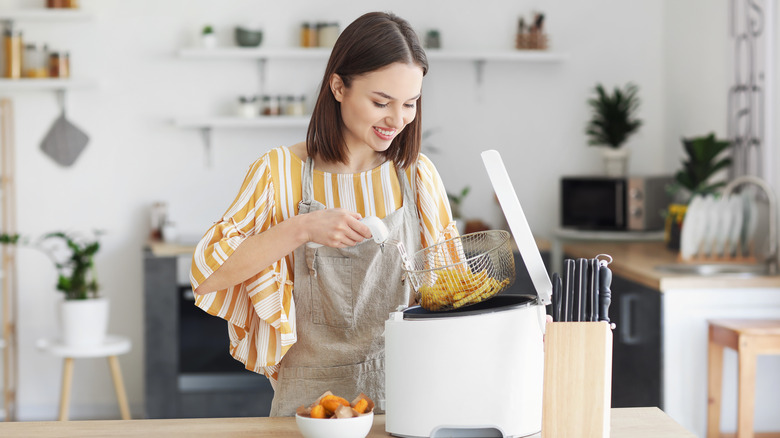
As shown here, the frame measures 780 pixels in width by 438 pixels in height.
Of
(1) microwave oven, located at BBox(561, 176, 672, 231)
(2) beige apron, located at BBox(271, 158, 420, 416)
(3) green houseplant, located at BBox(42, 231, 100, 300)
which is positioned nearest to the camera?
(2) beige apron, located at BBox(271, 158, 420, 416)

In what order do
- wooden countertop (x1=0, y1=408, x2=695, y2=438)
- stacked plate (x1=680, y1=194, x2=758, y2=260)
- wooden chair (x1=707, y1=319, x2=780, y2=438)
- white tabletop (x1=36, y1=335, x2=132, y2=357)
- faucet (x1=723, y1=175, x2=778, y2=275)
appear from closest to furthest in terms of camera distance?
wooden countertop (x1=0, y1=408, x2=695, y2=438)
wooden chair (x1=707, y1=319, x2=780, y2=438)
faucet (x1=723, y1=175, x2=778, y2=275)
stacked plate (x1=680, y1=194, x2=758, y2=260)
white tabletop (x1=36, y1=335, x2=132, y2=357)

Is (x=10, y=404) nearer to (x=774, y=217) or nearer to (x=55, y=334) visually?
(x=55, y=334)

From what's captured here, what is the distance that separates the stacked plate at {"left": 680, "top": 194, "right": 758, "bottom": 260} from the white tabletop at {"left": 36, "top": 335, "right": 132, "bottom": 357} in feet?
7.19

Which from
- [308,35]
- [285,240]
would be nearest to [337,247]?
[285,240]

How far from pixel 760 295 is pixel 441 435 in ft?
5.95

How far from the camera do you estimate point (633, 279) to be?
109 inches

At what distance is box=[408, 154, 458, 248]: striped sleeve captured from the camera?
1447mm

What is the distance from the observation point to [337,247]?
132 centimetres

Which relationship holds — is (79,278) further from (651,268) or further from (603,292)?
(603,292)

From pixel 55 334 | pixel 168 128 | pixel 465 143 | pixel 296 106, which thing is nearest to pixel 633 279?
pixel 465 143

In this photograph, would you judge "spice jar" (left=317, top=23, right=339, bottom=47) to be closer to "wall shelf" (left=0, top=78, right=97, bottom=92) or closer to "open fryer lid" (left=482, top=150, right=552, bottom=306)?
"wall shelf" (left=0, top=78, right=97, bottom=92)

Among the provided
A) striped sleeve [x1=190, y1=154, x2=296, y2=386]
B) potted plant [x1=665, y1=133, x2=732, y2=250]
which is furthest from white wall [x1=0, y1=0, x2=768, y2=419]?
striped sleeve [x1=190, y1=154, x2=296, y2=386]

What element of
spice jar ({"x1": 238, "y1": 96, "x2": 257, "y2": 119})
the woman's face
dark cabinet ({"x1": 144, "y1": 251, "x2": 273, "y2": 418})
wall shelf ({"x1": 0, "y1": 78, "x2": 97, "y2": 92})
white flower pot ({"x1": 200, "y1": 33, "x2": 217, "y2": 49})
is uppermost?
white flower pot ({"x1": 200, "y1": 33, "x2": 217, "y2": 49})

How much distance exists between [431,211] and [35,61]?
279 centimetres
